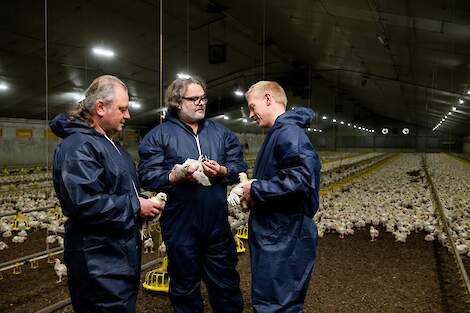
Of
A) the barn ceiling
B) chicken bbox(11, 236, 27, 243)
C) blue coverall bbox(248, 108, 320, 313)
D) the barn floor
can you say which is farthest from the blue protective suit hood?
the barn ceiling

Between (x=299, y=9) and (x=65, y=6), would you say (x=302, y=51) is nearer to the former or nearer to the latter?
(x=299, y=9)

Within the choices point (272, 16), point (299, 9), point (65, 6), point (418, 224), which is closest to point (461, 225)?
point (418, 224)

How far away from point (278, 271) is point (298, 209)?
375mm

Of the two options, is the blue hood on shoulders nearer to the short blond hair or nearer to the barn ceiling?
the short blond hair

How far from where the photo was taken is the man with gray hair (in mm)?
1868

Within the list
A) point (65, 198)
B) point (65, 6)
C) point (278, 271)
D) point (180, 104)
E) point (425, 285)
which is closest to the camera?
point (65, 198)

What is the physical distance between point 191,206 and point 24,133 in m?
19.0

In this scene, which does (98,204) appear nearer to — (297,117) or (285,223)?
A: (285,223)

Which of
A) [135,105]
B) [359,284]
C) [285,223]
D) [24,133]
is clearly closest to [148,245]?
[359,284]

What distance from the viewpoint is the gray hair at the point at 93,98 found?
2.03 meters

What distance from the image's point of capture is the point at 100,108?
6.74 ft

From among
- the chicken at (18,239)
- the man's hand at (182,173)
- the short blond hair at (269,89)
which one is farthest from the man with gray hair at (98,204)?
the chicken at (18,239)

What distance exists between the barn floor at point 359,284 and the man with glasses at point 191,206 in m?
0.98

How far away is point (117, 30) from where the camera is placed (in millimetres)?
11828
